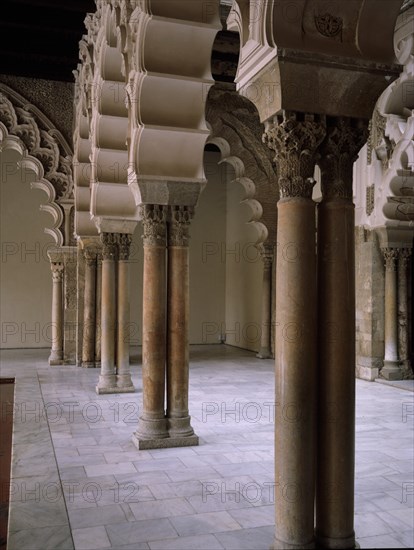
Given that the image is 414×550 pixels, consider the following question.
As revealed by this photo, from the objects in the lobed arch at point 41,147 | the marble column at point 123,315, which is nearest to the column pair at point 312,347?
the marble column at point 123,315

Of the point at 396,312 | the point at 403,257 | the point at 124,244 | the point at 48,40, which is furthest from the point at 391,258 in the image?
the point at 48,40

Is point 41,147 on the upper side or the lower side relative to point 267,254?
upper

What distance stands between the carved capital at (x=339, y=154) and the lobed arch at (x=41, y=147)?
29.7 feet

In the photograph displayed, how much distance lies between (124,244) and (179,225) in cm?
282

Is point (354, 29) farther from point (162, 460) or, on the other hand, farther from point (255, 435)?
point (255, 435)

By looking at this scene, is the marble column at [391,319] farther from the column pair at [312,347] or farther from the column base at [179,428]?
the column pair at [312,347]

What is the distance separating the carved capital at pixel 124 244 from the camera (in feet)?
27.9

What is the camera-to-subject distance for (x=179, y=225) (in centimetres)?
589

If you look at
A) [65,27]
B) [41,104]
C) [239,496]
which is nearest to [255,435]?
[239,496]

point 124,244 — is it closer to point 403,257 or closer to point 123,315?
point 123,315

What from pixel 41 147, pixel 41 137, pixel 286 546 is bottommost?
pixel 286 546

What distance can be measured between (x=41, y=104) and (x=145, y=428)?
7.94 m

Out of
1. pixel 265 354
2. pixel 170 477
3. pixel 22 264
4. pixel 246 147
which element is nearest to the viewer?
pixel 170 477

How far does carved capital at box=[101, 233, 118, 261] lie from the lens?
8469mm
